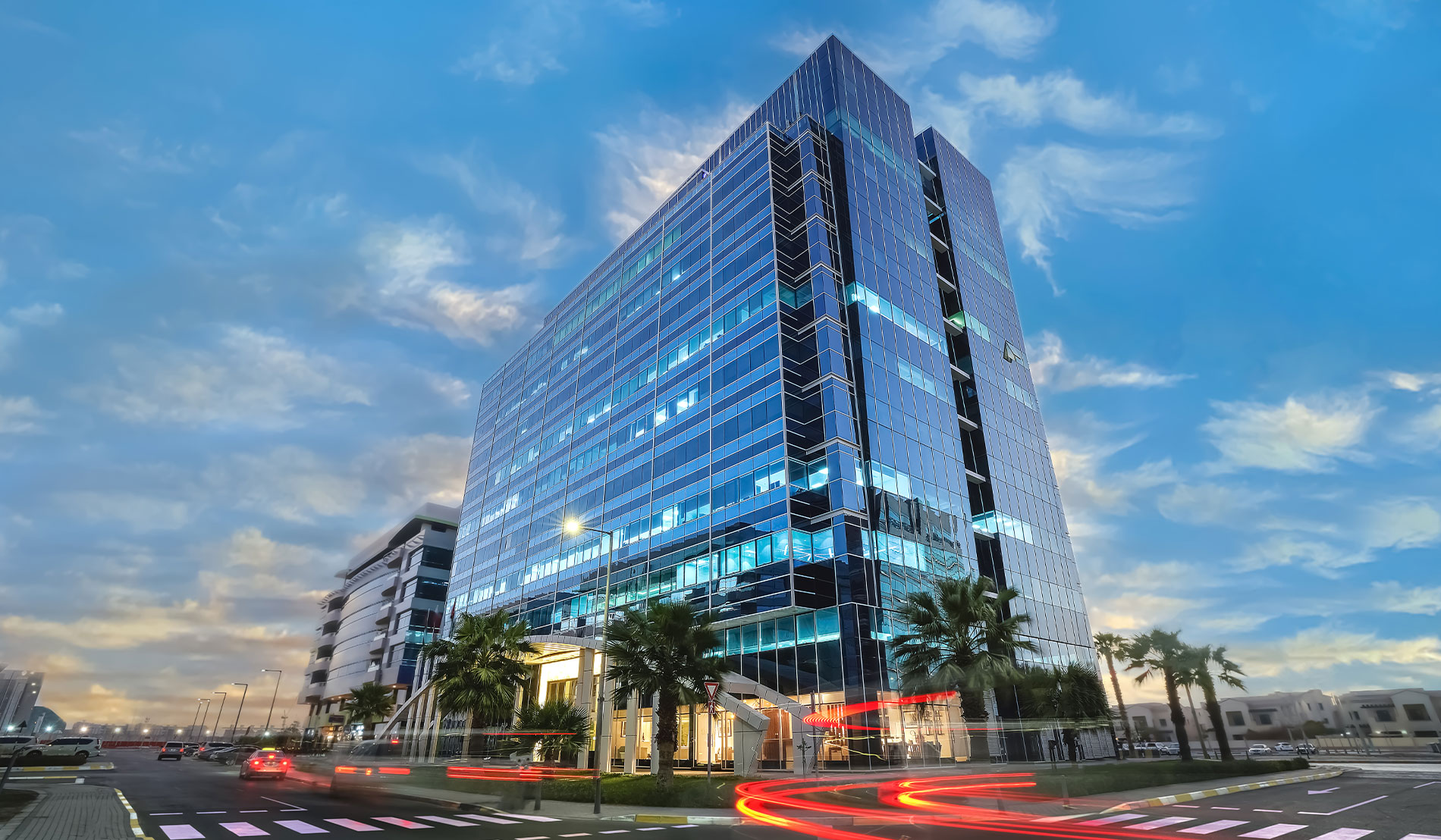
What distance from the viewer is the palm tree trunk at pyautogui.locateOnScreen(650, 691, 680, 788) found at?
81.8 feet

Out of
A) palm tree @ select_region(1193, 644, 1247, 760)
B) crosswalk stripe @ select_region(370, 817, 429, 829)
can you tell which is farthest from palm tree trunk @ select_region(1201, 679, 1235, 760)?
crosswalk stripe @ select_region(370, 817, 429, 829)

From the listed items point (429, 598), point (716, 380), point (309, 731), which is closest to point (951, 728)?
point (716, 380)

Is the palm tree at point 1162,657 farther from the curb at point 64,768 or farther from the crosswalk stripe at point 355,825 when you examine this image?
the curb at point 64,768

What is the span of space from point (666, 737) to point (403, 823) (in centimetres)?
1134

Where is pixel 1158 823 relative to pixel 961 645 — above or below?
below

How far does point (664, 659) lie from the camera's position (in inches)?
1140

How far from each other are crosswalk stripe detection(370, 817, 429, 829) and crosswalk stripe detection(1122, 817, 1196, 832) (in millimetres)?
17376

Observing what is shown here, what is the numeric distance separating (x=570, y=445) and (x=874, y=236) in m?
39.2

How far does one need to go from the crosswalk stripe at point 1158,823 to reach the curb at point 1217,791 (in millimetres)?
1994

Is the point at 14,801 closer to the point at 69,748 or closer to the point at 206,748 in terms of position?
the point at 69,748

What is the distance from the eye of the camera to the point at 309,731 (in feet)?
411

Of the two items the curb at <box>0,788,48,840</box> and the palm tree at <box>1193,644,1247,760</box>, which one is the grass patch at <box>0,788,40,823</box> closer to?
the curb at <box>0,788,48,840</box>

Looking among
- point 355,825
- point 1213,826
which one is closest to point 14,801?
point 355,825

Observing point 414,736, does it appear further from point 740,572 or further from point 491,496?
point 491,496
